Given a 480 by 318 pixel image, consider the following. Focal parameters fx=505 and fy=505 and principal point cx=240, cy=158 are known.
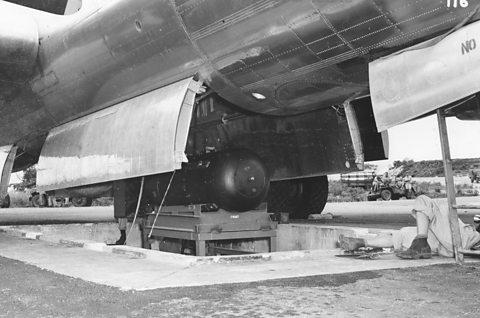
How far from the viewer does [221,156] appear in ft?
23.7

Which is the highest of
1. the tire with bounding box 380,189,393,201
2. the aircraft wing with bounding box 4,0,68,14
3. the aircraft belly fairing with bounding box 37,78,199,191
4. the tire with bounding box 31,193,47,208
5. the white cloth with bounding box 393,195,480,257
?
the aircraft wing with bounding box 4,0,68,14

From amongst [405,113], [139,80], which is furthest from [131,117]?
[405,113]

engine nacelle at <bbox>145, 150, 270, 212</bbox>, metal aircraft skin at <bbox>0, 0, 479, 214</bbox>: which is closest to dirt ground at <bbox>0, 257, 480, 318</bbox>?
Result: metal aircraft skin at <bbox>0, 0, 479, 214</bbox>

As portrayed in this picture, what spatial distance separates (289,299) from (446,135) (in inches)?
100

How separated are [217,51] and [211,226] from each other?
9.30 ft

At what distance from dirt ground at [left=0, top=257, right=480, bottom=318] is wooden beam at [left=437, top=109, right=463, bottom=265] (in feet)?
1.47

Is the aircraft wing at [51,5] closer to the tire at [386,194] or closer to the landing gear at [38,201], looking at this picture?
the landing gear at [38,201]

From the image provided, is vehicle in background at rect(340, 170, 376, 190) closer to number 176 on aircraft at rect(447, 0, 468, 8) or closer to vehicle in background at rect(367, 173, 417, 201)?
vehicle in background at rect(367, 173, 417, 201)

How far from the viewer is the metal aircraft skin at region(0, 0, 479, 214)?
15.0ft

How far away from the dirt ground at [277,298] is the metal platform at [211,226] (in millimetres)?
3012

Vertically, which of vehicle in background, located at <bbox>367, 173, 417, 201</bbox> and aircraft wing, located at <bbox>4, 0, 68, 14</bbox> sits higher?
aircraft wing, located at <bbox>4, 0, 68, 14</bbox>

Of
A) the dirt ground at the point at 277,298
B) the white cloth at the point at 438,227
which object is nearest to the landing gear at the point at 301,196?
the white cloth at the point at 438,227

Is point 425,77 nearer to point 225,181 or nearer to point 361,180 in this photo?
point 225,181

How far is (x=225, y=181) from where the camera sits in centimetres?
702
